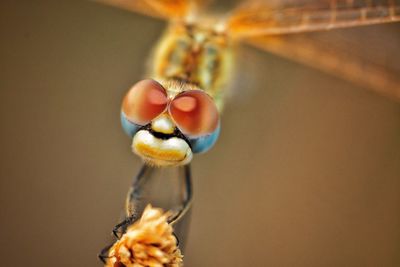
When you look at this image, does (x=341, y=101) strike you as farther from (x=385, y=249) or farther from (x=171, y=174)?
(x=171, y=174)

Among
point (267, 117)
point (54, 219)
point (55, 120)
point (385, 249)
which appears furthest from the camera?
point (267, 117)

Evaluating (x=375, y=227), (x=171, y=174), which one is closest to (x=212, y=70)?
(x=171, y=174)

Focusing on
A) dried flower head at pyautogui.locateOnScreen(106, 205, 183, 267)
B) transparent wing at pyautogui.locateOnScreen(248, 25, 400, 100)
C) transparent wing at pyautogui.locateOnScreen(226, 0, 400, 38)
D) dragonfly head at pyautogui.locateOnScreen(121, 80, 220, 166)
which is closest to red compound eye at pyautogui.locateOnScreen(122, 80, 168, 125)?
dragonfly head at pyautogui.locateOnScreen(121, 80, 220, 166)

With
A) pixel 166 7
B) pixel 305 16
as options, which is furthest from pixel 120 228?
pixel 166 7

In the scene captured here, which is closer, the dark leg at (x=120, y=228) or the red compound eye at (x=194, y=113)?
the dark leg at (x=120, y=228)

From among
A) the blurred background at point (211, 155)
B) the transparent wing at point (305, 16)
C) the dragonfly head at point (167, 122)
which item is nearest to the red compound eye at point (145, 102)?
the dragonfly head at point (167, 122)

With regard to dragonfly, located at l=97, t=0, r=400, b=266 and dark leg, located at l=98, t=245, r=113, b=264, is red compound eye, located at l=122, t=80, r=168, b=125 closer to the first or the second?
dragonfly, located at l=97, t=0, r=400, b=266

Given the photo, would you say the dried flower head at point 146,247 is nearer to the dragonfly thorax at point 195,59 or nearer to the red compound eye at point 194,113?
the red compound eye at point 194,113

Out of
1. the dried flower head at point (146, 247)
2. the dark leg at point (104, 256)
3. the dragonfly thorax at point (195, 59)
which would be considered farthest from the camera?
the dragonfly thorax at point (195, 59)
